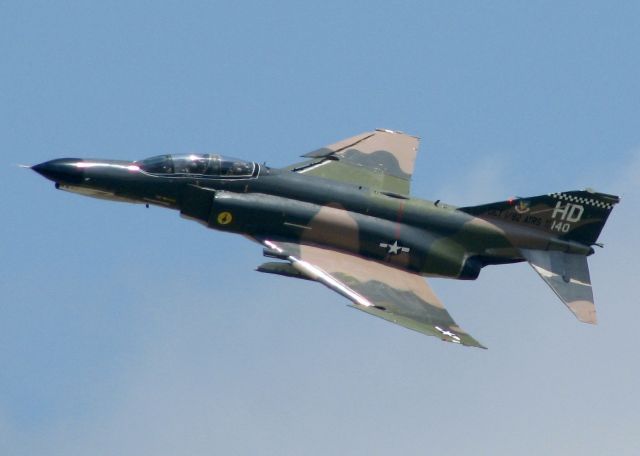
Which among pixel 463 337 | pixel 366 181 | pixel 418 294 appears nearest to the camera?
pixel 463 337

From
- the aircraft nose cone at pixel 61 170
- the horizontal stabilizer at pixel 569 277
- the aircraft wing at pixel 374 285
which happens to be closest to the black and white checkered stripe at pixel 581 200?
the horizontal stabilizer at pixel 569 277

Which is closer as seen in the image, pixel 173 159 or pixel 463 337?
pixel 463 337

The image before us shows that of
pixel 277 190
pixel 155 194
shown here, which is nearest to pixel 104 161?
pixel 155 194

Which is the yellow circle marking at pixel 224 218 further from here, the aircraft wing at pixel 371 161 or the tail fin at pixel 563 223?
the tail fin at pixel 563 223

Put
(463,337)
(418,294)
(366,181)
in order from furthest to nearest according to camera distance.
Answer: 1. (366,181)
2. (418,294)
3. (463,337)

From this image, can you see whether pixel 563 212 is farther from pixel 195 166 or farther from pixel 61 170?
pixel 61 170

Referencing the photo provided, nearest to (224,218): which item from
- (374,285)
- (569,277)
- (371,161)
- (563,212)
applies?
(374,285)

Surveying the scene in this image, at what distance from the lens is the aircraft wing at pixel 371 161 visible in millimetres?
44750

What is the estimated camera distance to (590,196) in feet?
144

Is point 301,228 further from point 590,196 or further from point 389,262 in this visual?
point 590,196

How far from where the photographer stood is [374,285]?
4069cm

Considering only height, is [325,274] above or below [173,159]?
below

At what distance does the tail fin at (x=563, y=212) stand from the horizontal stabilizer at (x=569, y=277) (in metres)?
0.71

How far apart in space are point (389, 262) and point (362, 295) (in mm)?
2814
